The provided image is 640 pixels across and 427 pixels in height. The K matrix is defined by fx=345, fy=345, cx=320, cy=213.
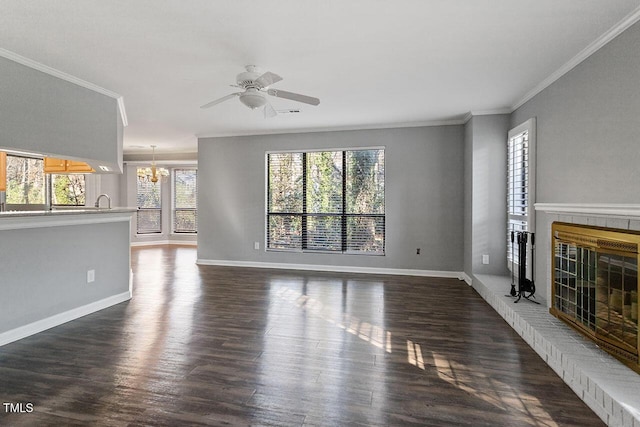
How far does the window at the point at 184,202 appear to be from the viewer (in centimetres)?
1030

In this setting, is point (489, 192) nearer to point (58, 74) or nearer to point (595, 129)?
point (595, 129)

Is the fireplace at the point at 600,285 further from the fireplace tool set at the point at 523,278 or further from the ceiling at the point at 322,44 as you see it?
the ceiling at the point at 322,44

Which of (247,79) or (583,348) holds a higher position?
(247,79)

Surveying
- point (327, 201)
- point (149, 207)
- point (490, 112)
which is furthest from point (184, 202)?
point (490, 112)

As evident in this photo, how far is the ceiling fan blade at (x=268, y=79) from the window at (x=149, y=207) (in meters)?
8.35

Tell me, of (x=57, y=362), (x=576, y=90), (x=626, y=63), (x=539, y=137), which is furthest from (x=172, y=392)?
(x=539, y=137)

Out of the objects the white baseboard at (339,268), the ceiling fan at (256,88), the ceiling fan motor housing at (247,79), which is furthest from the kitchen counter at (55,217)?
the white baseboard at (339,268)

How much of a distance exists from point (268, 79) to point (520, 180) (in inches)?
139

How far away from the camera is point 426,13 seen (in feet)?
7.93

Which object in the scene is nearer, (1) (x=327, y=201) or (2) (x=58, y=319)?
(2) (x=58, y=319)

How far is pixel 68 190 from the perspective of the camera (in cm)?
859

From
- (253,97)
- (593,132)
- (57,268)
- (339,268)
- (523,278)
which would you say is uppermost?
(253,97)

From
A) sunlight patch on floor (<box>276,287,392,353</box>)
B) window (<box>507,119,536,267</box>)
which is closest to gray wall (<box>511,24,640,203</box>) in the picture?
window (<box>507,119,536,267</box>)

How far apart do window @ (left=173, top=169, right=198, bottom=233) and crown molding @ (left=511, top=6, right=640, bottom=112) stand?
882 centimetres
